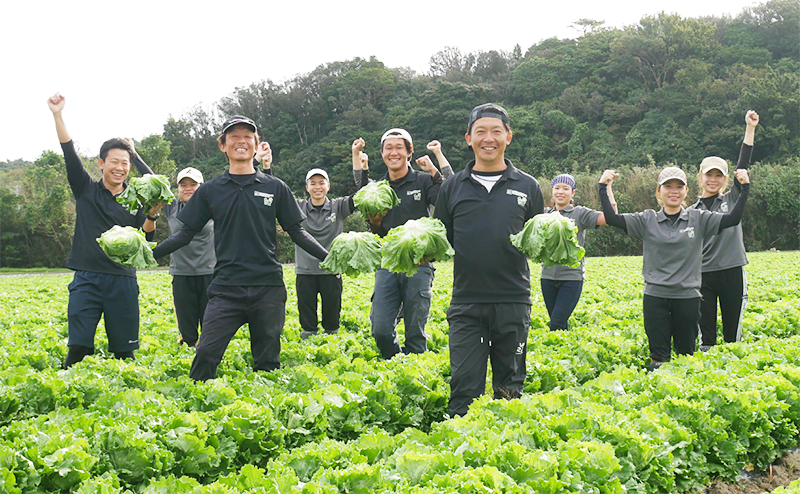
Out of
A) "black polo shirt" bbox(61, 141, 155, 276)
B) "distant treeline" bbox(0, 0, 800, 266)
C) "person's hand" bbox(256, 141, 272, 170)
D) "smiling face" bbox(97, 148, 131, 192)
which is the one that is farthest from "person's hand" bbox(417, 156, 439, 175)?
"distant treeline" bbox(0, 0, 800, 266)

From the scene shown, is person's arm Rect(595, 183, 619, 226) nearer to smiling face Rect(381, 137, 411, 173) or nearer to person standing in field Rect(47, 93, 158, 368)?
smiling face Rect(381, 137, 411, 173)

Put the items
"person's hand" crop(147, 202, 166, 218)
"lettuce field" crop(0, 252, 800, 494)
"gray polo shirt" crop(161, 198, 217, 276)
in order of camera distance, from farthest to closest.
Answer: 1. "gray polo shirt" crop(161, 198, 217, 276)
2. "person's hand" crop(147, 202, 166, 218)
3. "lettuce field" crop(0, 252, 800, 494)

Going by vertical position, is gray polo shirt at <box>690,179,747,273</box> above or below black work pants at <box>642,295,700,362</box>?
above

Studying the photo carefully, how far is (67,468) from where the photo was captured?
346cm

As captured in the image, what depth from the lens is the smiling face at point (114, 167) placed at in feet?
18.7

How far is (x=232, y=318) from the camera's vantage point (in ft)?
16.2

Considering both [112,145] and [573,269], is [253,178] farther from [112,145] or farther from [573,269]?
[573,269]

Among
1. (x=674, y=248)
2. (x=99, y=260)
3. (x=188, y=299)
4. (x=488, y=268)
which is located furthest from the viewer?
(x=188, y=299)

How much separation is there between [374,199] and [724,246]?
4674 mm

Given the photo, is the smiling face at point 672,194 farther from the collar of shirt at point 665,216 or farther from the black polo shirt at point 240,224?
the black polo shirt at point 240,224

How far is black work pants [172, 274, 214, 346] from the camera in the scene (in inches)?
309

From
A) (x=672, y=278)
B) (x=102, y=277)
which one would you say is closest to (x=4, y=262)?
(x=102, y=277)

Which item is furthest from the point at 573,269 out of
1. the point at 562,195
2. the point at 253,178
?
the point at 253,178

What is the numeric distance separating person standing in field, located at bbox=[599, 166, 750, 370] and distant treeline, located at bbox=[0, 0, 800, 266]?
4094 centimetres
